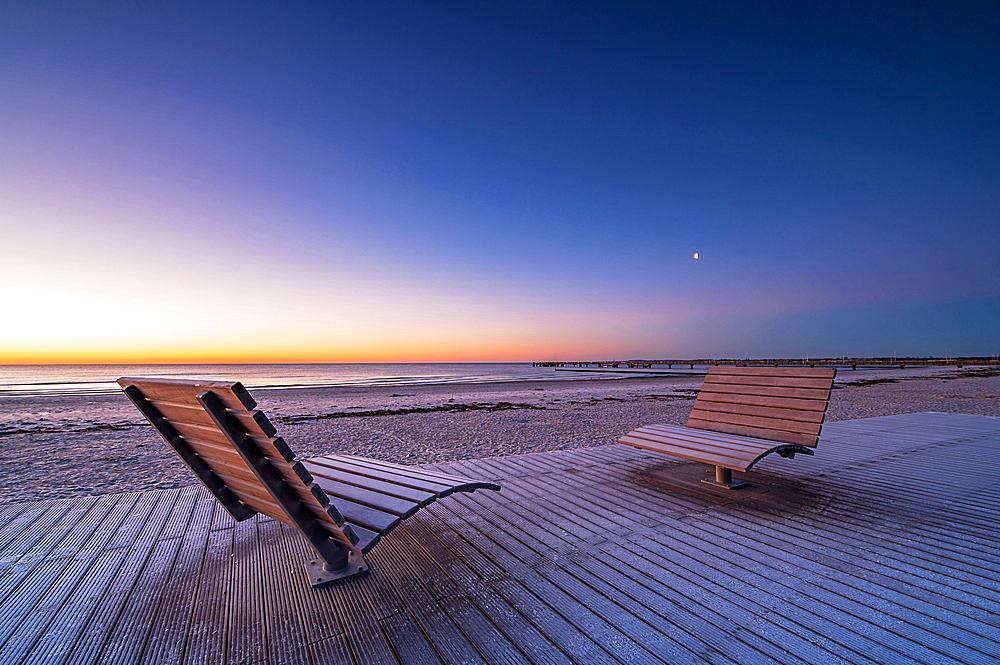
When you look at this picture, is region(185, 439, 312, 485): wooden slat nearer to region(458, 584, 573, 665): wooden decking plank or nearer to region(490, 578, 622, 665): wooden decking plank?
region(458, 584, 573, 665): wooden decking plank

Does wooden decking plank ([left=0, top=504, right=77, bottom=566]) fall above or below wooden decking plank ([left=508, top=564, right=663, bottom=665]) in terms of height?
below

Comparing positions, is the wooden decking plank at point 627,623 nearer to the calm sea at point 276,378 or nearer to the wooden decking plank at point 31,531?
the wooden decking plank at point 31,531

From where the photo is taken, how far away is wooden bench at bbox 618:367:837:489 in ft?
11.7

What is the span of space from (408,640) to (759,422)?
3986mm

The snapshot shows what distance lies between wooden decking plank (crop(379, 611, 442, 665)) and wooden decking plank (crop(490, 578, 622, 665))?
1.46 ft

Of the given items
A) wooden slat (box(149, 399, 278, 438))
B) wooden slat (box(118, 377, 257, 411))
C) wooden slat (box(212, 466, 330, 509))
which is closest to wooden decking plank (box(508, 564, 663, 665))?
wooden slat (box(212, 466, 330, 509))

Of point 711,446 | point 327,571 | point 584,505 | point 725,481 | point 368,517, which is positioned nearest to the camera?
point 368,517

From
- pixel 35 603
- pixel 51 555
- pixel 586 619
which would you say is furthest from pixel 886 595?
pixel 51 555

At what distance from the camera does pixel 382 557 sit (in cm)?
244

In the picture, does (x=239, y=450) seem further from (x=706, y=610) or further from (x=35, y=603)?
(x=706, y=610)

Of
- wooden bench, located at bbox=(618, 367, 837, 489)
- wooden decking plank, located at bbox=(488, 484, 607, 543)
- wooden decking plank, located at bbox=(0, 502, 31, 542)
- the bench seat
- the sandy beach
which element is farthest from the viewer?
the sandy beach

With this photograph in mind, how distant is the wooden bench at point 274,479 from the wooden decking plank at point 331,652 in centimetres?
33

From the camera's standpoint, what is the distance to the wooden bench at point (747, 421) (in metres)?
3.56

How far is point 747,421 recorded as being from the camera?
14.0 feet
